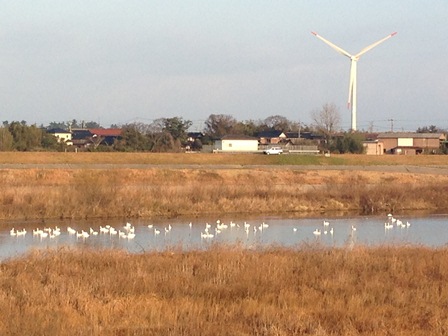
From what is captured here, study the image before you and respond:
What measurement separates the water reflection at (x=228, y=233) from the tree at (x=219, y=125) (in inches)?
2794

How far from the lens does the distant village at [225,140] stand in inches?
3113

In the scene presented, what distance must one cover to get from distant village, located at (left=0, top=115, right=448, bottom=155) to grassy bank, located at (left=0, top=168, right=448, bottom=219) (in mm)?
31494

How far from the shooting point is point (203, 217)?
1326 inches

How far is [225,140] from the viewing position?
8719 cm

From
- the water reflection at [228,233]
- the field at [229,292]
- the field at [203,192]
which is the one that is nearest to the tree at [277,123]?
the field at [203,192]

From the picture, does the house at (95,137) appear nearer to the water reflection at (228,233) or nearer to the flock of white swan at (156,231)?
the water reflection at (228,233)

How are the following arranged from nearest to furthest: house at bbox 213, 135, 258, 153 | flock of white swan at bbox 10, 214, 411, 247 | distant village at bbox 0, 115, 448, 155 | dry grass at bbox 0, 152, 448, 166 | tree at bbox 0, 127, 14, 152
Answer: flock of white swan at bbox 10, 214, 411, 247, dry grass at bbox 0, 152, 448, 166, tree at bbox 0, 127, 14, 152, distant village at bbox 0, 115, 448, 155, house at bbox 213, 135, 258, 153

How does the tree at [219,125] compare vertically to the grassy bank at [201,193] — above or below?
above

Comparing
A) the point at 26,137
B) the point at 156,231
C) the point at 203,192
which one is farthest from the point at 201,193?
the point at 26,137

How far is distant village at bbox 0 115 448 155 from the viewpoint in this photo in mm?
79062

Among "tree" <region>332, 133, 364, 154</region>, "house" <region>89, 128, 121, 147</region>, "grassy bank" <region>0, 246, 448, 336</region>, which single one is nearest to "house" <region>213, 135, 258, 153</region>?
"tree" <region>332, 133, 364, 154</region>

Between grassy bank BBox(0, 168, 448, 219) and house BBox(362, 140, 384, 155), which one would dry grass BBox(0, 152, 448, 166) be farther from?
house BBox(362, 140, 384, 155)

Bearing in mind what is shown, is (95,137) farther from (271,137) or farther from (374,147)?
(374,147)

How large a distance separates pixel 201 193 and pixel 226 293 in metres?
25.0
